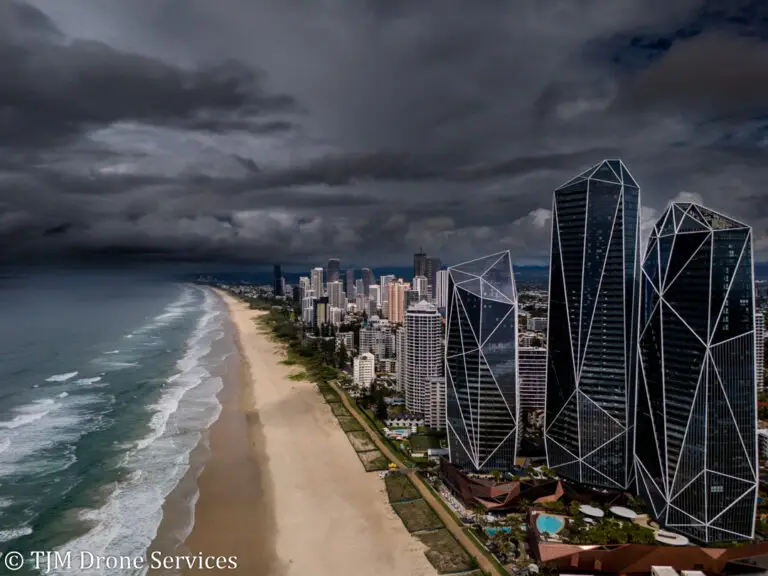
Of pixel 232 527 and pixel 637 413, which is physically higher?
pixel 637 413

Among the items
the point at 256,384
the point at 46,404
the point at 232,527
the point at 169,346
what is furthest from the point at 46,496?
the point at 169,346

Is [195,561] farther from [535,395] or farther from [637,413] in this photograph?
[535,395]

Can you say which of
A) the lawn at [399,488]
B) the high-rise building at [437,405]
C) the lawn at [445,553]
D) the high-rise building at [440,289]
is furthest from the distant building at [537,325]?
the lawn at [445,553]

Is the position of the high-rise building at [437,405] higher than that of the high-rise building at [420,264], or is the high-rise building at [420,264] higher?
the high-rise building at [420,264]

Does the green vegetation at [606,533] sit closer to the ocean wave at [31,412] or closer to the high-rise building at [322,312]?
the ocean wave at [31,412]

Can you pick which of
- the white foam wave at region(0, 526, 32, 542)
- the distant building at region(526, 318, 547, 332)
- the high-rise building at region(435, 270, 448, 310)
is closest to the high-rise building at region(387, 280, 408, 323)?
the high-rise building at region(435, 270, 448, 310)

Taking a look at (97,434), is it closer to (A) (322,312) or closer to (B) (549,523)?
(B) (549,523)
